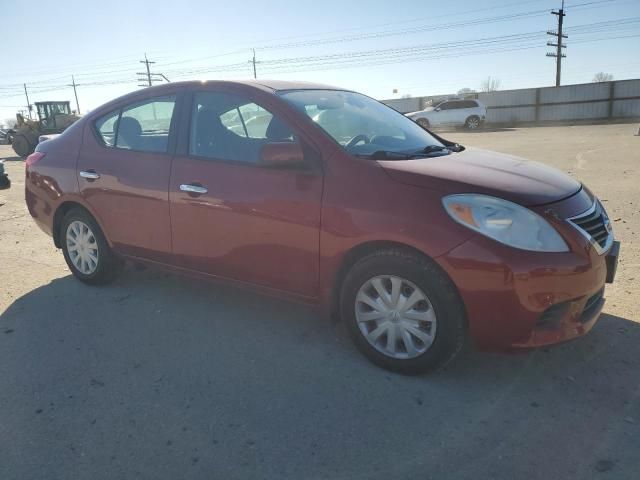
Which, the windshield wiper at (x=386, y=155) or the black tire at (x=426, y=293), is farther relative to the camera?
the windshield wiper at (x=386, y=155)

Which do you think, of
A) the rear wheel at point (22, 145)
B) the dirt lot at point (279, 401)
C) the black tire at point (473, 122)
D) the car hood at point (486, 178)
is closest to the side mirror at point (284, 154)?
the car hood at point (486, 178)

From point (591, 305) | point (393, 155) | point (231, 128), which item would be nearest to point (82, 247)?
point (231, 128)

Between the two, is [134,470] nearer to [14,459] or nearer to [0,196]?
[14,459]

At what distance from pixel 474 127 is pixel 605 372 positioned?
30578 millimetres

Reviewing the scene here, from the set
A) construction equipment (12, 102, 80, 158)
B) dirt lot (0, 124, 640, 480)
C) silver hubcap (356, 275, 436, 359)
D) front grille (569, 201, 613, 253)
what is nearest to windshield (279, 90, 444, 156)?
silver hubcap (356, 275, 436, 359)

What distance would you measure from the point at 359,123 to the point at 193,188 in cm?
123

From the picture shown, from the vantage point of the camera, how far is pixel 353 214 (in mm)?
2861

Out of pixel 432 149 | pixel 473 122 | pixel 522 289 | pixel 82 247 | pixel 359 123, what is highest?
pixel 359 123

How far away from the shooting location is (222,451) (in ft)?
7.73

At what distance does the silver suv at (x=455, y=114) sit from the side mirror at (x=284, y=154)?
95.5 feet

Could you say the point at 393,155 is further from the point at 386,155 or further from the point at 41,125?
the point at 41,125

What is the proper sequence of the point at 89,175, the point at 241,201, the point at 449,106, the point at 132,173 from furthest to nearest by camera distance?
the point at 449,106
the point at 89,175
the point at 132,173
the point at 241,201

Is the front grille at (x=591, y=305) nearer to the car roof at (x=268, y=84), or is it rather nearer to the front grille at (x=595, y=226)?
the front grille at (x=595, y=226)

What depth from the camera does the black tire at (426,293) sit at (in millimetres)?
2664
